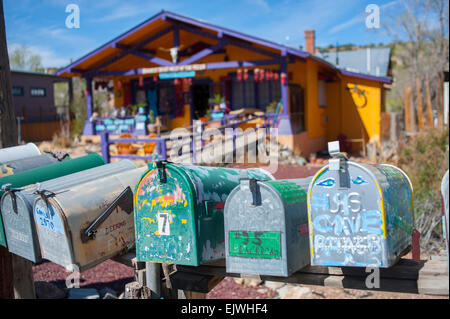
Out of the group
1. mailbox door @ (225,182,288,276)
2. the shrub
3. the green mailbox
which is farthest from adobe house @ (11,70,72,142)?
mailbox door @ (225,182,288,276)

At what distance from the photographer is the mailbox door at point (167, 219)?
2155mm

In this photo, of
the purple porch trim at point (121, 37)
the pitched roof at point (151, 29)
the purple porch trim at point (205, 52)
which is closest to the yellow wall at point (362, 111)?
the pitched roof at point (151, 29)

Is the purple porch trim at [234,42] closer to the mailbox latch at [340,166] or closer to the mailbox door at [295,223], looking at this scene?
the mailbox door at [295,223]

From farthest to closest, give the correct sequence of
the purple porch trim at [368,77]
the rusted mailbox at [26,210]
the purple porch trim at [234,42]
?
1. the purple porch trim at [368,77]
2. the purple porch trim at [234,42]
3. the rusted mailbox at [26,210]

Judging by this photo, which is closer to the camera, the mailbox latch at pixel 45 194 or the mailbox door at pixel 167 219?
the mailbox door at pixel 167 219

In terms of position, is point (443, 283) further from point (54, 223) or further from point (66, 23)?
point (66, 23)

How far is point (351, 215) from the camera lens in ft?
6.19

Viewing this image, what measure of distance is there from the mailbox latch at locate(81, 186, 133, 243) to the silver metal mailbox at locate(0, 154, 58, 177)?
3.27 ft

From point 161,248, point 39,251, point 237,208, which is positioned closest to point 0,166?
point 39,251

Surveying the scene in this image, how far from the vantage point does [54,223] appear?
92.7 inches

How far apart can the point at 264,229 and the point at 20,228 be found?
4.95ft

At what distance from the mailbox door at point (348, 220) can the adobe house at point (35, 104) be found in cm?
1882

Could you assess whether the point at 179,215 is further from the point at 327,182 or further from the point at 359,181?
the point at 359,181

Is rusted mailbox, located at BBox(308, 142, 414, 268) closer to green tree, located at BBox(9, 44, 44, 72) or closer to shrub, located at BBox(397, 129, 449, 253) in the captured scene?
shrub, located at BBox(397, 129, 449, 253)
